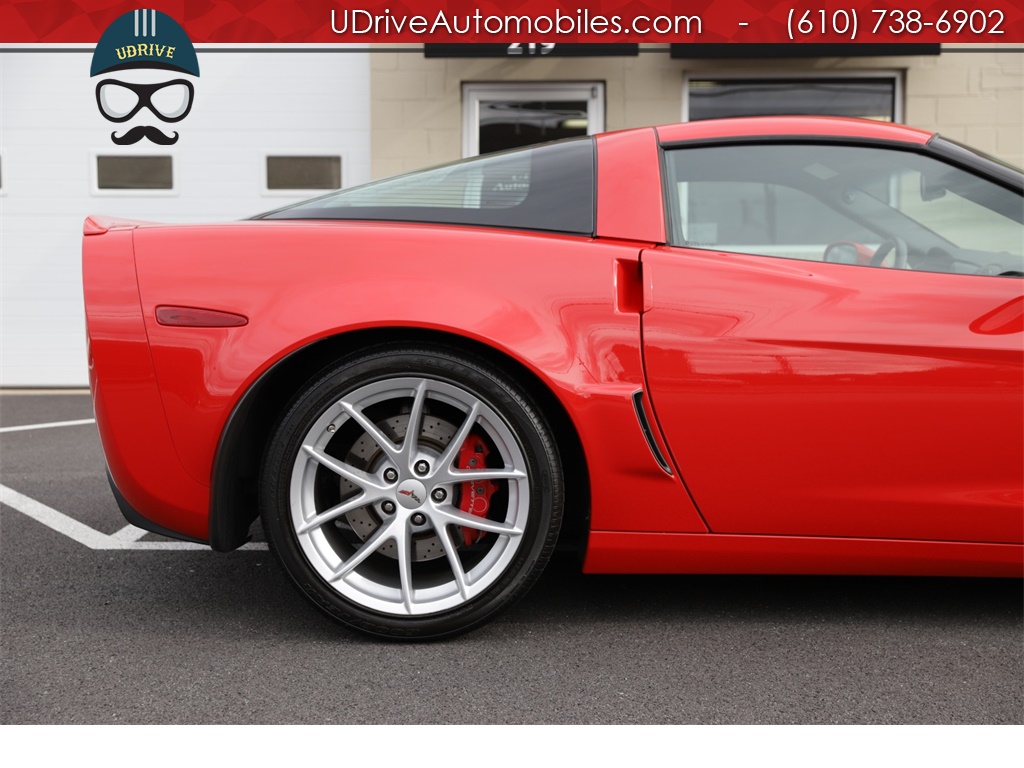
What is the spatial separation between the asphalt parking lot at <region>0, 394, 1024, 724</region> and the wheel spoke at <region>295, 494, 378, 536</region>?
0.93 feet

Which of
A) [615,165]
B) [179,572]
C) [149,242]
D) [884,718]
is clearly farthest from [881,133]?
[179,572]

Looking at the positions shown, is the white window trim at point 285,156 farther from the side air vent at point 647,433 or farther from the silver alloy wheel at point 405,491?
the side air vent at point 647,433

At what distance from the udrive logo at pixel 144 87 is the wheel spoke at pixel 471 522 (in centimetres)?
498

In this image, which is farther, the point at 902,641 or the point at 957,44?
the point at 957,44

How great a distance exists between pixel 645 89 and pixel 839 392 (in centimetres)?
605

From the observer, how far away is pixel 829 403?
2193 mm

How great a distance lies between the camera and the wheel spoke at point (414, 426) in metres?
2.24

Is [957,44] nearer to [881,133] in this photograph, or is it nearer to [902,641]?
[881,133]

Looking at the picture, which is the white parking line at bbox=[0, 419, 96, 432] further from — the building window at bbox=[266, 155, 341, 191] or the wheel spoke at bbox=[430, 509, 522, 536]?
the wheel spoke at bbox=[430, 509, 522, 536]

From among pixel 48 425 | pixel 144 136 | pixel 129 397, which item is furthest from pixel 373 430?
pixel 144 136
